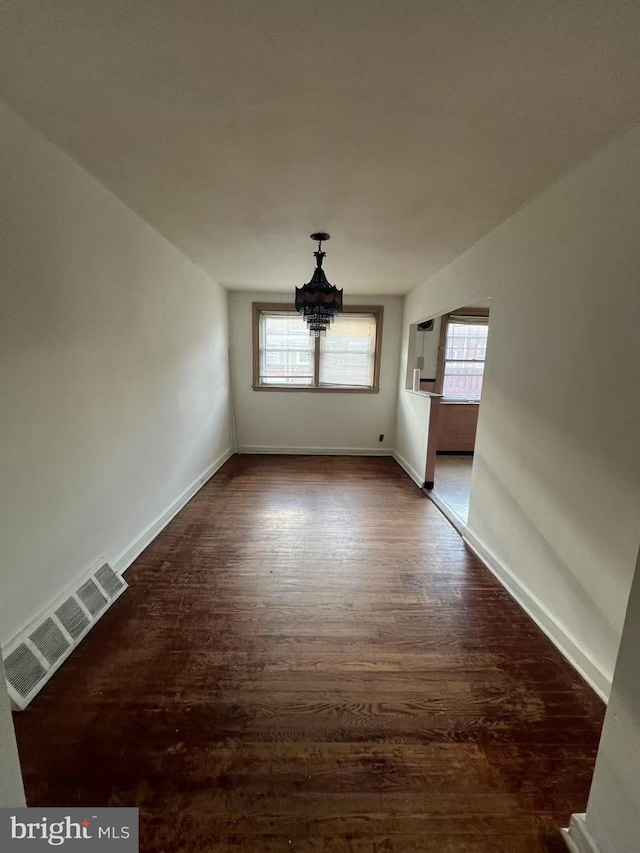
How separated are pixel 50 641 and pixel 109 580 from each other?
1.52 ft

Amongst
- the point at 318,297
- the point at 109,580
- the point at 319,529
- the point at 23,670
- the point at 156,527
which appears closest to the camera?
the point at 23,670

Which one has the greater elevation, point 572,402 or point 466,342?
point 466,342

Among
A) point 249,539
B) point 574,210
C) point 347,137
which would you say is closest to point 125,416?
point 249,539

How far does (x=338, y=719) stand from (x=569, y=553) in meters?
1.37

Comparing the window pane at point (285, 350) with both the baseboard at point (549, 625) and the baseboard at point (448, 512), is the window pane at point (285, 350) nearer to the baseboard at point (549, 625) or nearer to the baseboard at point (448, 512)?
the baseboard at point (448, 512)

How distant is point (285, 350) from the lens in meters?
5.36

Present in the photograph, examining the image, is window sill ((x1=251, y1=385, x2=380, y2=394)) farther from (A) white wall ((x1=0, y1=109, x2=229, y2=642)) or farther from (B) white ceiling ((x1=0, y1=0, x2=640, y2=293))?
(B) white ceiling ((x1=0, y1=0, x2=640, y2=293))

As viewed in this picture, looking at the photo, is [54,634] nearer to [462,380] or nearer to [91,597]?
[91,597]

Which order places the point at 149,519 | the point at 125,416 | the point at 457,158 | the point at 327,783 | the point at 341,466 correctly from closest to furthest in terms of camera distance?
the point at 327,783, the point at 457,158, the point at 125,416, the point at 149,519, the point at 341,466

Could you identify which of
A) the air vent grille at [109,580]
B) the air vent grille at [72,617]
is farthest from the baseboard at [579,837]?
the air vent grille at [109,580]

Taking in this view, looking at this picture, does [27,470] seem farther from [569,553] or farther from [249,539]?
[569,553]

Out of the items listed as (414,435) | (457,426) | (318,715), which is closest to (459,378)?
(457,426)

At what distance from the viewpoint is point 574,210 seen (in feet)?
5.73

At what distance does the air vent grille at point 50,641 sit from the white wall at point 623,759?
6.95 feet
